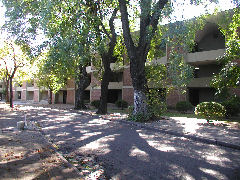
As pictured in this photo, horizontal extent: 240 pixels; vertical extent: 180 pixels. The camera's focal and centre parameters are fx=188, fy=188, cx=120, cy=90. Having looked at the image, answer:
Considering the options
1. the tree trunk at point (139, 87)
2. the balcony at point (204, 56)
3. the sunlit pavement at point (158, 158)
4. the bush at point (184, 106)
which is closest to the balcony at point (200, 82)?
the balcony at point (204, 56)

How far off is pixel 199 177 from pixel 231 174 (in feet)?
2.43

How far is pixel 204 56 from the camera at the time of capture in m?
18.4

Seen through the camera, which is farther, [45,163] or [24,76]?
[24,76]

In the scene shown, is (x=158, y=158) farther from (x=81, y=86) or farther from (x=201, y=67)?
(x=201, y=67)

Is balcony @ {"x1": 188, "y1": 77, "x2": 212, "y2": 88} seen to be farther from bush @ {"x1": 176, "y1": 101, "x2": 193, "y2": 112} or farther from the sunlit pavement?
the sunlit pavement

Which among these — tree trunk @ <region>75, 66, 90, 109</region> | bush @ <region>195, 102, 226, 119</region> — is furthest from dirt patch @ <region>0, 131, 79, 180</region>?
tree trunk @ <region>75, 66, 90, 109</region>

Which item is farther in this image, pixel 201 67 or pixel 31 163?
pixel 201 67

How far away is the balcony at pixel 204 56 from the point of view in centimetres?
1764

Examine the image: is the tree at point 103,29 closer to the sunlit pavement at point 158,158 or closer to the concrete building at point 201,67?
the concrete building at point 201,67

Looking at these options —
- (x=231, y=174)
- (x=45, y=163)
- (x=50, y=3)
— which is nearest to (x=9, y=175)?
(x=45, y=163)

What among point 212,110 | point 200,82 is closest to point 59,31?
point 212,110

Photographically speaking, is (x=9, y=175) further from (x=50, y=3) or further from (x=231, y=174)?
(x=50, y=3)

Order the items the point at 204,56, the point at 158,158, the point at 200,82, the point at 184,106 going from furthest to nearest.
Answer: the point at 200,82
the point at 204,56
the point at 184,106
the point at 158,158

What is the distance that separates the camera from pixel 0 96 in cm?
6681
